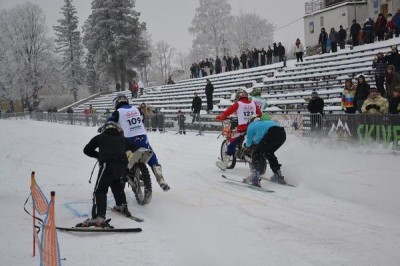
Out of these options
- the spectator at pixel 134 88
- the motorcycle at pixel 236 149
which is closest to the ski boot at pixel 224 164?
the motorcycle at pixel 236 149

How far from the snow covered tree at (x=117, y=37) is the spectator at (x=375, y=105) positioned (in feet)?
151

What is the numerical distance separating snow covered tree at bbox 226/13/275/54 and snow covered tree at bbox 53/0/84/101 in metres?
24.9

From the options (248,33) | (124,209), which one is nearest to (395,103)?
(124,209)

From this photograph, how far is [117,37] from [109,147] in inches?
2011

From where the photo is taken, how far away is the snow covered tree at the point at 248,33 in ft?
226

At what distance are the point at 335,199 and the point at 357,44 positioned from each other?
62.8ft

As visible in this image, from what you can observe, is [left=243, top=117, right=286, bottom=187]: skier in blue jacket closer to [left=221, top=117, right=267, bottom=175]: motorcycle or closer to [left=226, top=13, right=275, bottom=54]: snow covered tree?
[left=221, top=117, right=267, bottom=175]: motorcycle

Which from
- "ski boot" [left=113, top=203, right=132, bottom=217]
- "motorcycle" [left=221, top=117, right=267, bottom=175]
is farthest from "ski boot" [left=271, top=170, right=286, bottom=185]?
"ski boot" [left=113, top=203, right=132, bottom=217]

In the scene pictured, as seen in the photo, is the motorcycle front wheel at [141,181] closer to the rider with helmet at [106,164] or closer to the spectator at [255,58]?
the rider with helmet at [106,164]

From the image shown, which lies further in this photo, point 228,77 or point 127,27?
point 127,27

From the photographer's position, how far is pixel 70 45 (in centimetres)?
6888

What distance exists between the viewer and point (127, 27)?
183 feet

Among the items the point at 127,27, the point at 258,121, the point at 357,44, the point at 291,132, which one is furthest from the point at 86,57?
the point at 258,121

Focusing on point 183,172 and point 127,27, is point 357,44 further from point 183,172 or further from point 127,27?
point 127,27
